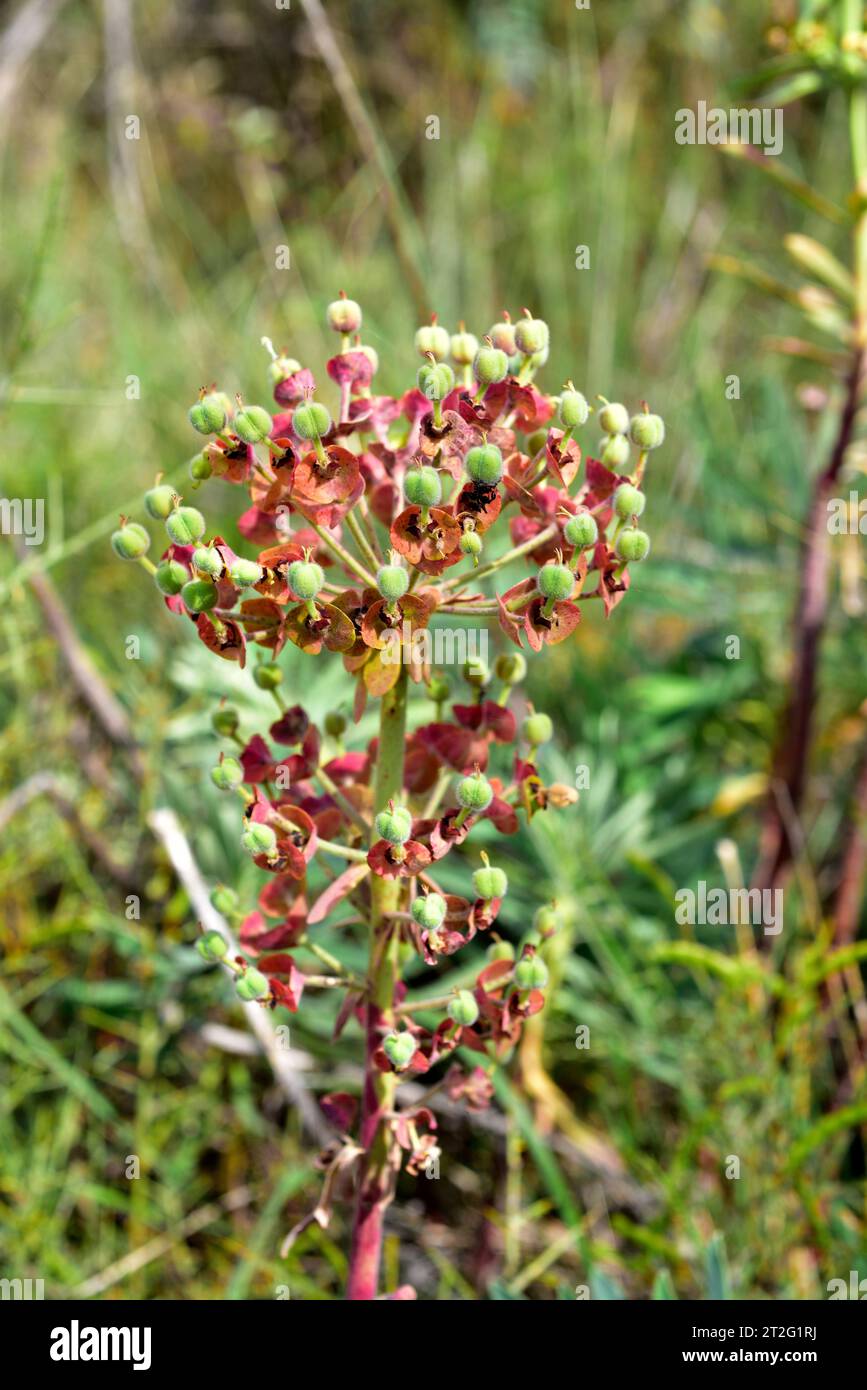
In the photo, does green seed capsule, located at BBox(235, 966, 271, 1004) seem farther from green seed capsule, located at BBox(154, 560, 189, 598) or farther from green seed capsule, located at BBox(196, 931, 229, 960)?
green seed capsule, located at BBox(154, 560, 189, 598)

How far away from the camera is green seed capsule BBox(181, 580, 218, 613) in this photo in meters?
0.62

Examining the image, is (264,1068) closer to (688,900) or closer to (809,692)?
(688,900)

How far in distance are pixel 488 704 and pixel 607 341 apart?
1.44m

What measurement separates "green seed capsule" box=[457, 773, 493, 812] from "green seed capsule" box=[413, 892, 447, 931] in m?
0.05

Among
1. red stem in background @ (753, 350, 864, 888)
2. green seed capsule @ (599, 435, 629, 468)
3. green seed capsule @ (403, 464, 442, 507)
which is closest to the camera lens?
green seed capsule @ (403, 464, 442, 507)

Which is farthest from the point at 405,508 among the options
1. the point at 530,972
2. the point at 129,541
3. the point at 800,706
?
the point at 800,706

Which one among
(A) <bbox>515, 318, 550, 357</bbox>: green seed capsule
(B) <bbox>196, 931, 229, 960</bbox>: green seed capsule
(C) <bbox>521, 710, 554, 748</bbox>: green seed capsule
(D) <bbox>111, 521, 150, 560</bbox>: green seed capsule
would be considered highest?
(A) <bbox>515, 318, 550, 357</bbox>: green seed capsule

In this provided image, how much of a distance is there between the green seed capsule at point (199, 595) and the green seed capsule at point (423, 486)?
0.36 ft

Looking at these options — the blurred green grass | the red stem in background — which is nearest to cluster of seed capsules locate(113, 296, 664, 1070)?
the blurred green grass

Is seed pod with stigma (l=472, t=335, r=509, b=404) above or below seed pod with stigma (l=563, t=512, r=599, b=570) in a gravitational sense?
above

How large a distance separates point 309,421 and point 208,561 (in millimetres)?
81

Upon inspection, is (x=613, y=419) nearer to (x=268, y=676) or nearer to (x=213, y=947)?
(x=268, y=676)

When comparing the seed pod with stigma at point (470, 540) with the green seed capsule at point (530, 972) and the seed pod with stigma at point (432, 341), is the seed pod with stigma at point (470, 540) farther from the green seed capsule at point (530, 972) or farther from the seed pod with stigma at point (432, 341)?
the green seed capsule at point (530, 972)
